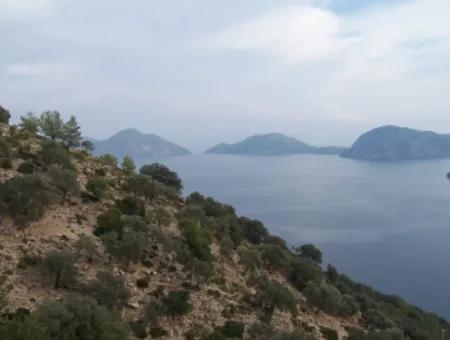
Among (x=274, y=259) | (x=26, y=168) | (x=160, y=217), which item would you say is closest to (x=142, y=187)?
(x=160, y=217)

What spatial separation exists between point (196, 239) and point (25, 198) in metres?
11.9

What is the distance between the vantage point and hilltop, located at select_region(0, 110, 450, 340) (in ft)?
67.5

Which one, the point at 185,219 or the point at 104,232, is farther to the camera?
the point at 185,219

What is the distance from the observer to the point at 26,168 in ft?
111

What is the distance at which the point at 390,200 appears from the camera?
186125mm

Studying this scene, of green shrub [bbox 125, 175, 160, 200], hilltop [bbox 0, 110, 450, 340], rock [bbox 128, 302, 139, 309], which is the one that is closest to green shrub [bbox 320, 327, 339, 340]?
hilltop [bbox 0, 110, 450, 340]

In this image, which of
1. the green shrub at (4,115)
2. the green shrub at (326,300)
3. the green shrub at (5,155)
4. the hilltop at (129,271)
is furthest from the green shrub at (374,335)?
the green shrub at (4,115)

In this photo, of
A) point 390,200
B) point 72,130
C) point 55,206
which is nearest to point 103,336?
point 55,206

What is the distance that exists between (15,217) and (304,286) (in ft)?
79.8

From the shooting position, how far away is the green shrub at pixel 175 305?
24156 mm

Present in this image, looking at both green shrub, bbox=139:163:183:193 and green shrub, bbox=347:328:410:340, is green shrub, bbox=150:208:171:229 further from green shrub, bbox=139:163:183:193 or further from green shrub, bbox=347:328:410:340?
green shrub, bbox=139:163:183:193

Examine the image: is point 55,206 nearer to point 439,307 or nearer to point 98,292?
point 98,292

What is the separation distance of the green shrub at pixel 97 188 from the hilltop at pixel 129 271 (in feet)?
0.27

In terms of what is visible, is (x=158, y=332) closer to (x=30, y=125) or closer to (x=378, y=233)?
(x=30, y=125)
